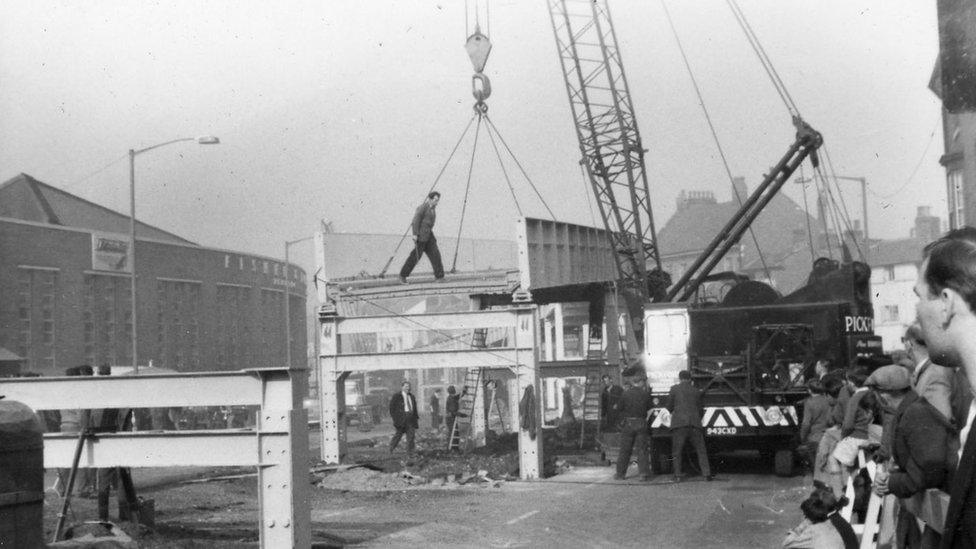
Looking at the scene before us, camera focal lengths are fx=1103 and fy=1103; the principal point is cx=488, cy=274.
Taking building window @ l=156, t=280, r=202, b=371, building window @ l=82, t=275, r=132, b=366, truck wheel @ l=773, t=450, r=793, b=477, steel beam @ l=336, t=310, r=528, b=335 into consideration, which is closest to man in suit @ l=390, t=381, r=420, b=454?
steel beam @ l=336, t=310, r=528, b=335

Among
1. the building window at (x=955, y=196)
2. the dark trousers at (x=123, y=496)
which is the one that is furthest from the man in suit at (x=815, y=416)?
the building window at (x=955, y=196)

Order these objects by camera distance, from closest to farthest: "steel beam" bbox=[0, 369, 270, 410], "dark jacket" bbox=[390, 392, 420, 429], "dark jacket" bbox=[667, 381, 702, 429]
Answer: "steel beam" bbox=[0, 369, 270, 410] → "dark jacket" bbox=[667, 381, 702, 429] → "dark jacket" bbox=[390, 392, 420, 429]

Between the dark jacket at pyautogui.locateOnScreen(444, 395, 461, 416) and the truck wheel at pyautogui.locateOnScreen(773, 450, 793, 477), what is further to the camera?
the dark jacket at pyautogui.locateOnScreen(444, 395, 461, 416)

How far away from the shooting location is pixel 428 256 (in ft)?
68.2

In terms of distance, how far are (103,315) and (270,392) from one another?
4187cm

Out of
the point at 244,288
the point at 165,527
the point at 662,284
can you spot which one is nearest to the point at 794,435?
the point at 165,527

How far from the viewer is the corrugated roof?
1896 inches

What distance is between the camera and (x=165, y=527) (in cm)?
1198

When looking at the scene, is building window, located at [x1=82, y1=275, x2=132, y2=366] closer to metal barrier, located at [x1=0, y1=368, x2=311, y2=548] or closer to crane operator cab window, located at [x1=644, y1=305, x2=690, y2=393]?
crane operator cab window, located at [x1=644, y1=305, x2=690, y2=393]

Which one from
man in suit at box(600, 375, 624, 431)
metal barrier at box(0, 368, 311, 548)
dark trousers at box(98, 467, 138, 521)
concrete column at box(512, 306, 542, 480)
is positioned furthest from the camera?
man in suit at box(600, 375, 624, 431)

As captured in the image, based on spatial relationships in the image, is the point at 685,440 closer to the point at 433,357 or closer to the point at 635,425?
the point at 635,425

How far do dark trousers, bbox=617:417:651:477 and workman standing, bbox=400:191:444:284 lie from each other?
476 centimetres

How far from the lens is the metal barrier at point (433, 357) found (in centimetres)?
1922

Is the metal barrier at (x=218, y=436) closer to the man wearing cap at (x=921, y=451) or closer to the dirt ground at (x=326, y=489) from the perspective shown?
the dirt ground at (x=326, y=489)
